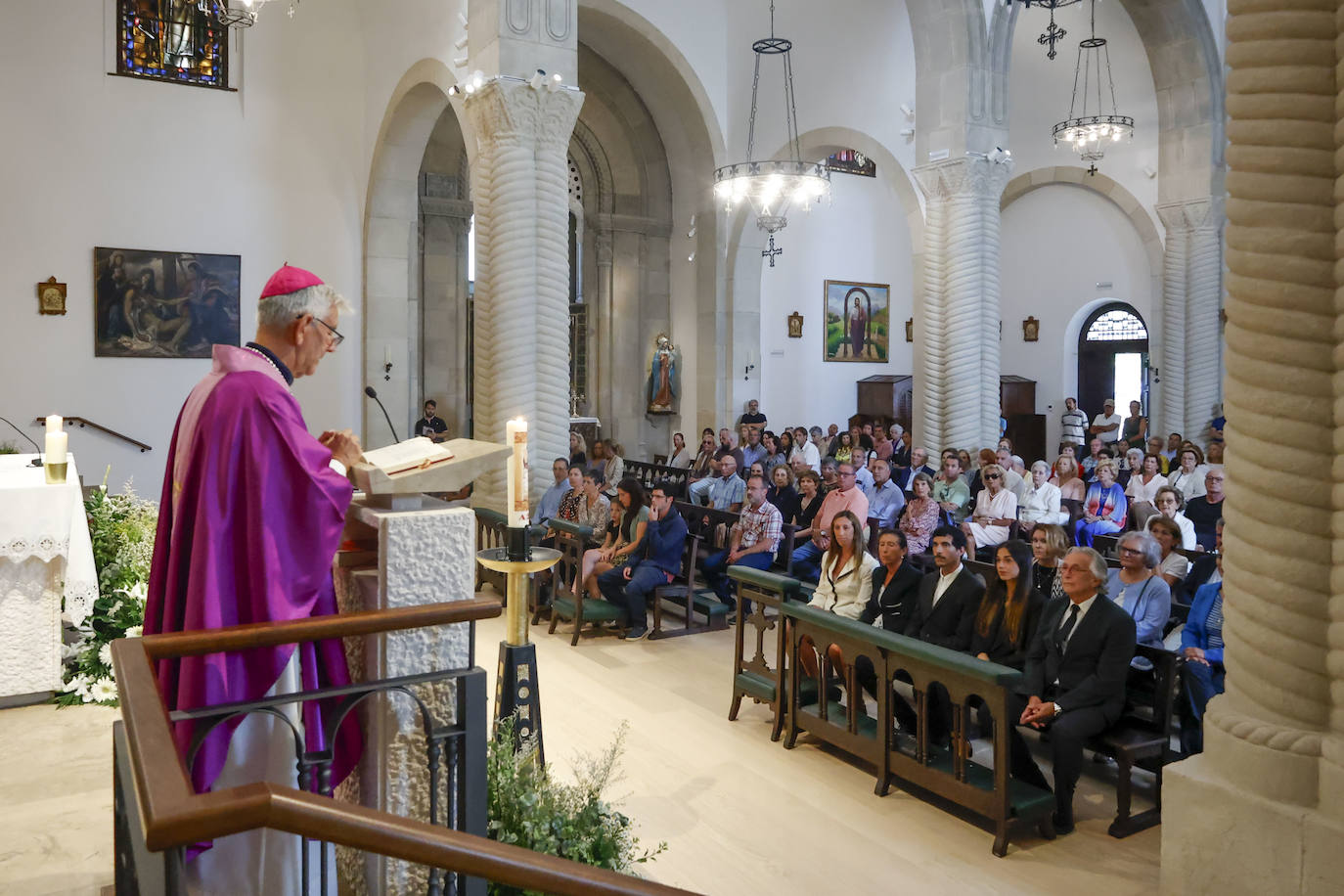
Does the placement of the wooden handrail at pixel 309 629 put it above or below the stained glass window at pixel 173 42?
below

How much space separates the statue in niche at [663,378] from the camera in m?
16.7

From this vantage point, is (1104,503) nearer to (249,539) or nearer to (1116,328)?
(249,539)

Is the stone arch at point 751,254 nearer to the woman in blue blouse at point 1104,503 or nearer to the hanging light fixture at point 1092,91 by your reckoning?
the hanging light fixture at point 1092,91

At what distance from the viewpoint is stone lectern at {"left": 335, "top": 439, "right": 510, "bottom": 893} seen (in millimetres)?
2672

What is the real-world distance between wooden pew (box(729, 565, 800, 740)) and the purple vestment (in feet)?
10.5

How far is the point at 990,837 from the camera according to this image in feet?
14.8

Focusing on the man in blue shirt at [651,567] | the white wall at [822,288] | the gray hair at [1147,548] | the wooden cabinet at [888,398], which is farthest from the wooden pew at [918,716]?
the wooden cabinet at [888,398]

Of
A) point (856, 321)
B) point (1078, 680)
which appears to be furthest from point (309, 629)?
point (856, 321)

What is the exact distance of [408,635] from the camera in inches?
105

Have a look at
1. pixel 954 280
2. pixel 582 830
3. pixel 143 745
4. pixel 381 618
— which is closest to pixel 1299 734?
pixel 582 830

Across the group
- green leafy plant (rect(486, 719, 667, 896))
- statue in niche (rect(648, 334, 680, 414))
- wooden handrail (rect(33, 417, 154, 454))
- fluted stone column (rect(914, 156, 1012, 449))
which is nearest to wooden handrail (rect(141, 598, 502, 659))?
green leafy plant (rect(486, 719, 667, 896))

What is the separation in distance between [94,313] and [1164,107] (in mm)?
13826

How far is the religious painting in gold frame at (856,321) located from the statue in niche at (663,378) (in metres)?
4.39

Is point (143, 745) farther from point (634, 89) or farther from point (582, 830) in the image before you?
point (634, 89)
